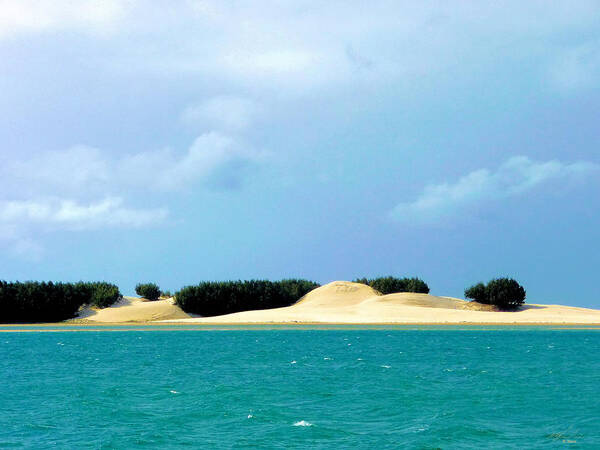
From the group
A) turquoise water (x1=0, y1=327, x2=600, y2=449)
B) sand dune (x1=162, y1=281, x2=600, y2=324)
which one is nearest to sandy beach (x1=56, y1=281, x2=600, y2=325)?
sand dune (x1=162, y1=281, x2=600, y2=324)

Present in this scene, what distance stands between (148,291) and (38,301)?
30.8 meters

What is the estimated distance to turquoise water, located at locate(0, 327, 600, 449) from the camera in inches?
854

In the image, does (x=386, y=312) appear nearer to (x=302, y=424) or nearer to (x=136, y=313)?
(x=136, y=313)

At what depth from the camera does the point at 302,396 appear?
95.6 feet

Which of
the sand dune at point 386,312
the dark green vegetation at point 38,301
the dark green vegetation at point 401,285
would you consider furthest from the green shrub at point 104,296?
the dark green vegetation at point 401,285

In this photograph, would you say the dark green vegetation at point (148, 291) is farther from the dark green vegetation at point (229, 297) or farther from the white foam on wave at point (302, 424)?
the white foam on wave at point (302, 424)

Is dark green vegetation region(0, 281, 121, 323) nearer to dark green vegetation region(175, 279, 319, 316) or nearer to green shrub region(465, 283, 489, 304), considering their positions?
dark green vegetation region(175, 279, 319, 316)

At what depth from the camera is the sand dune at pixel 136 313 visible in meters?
98.9

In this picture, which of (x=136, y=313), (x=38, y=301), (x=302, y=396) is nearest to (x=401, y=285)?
(x=136, y=313)

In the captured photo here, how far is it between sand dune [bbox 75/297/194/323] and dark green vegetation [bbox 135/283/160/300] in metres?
18.0

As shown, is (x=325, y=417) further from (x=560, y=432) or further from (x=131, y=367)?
(x=131, y=367)

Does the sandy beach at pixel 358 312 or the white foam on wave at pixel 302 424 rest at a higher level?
the sandy beach at pixel 358 312

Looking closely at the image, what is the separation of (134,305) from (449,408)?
8643 centimetres

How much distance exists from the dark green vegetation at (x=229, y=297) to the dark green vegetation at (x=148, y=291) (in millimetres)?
22863
